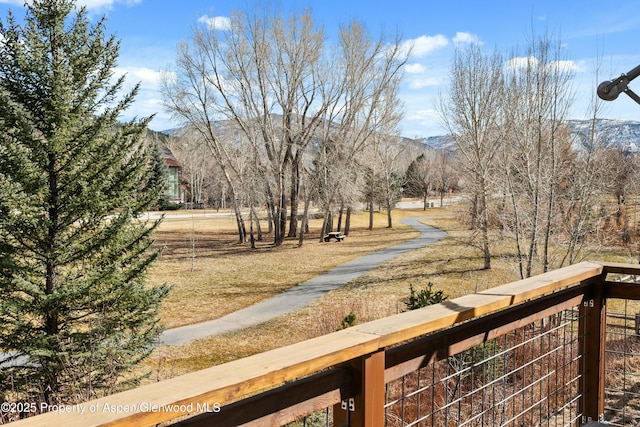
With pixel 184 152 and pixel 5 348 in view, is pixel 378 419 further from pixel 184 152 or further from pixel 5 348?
pixel 184 152

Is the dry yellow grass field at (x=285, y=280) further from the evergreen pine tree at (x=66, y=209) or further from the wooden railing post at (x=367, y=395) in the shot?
the wooden railing post at (x=367, y=395)

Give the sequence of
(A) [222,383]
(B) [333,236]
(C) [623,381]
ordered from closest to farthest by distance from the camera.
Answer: (A) [222,383]
(C) [623,381]
(B) [333,236]

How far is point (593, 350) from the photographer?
2.81 metres

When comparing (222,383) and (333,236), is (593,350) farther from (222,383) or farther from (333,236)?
(333,236)

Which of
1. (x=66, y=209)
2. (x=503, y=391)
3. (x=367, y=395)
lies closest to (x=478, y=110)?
(x=66, y=209)

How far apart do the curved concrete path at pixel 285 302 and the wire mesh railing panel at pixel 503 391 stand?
229 inches

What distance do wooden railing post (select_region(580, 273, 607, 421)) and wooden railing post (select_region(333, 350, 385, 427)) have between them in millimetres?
1837

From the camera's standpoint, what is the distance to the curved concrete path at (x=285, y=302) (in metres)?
12.4

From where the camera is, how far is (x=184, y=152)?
180 feet

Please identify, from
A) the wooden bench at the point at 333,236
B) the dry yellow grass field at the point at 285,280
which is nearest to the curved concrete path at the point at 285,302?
the dry yellow grass field at the point at 285,280

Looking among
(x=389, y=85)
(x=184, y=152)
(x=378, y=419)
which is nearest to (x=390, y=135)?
(x=389, y=85)

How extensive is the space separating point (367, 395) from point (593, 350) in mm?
1983

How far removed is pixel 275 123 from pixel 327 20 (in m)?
5.81

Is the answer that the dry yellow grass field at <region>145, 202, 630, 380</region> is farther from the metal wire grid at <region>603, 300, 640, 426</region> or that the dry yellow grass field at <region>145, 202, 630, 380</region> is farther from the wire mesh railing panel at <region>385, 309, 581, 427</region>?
the metal wire grid at <region>603, 300, 640, 426</region>
